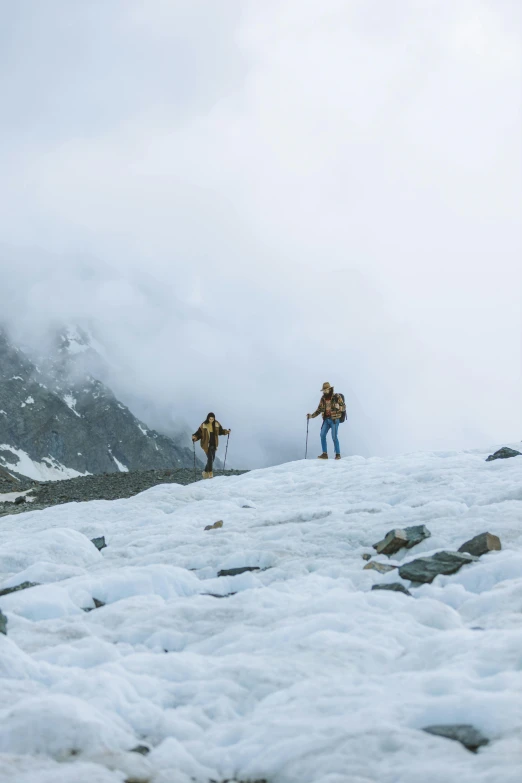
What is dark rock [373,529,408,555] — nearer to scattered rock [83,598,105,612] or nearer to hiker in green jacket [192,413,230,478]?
scattered rock [83,598,105,612]

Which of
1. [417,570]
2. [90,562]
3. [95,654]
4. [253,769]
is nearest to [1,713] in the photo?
[95,654]

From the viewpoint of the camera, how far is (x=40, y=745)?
430 centimetres

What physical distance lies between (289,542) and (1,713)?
6.14 m

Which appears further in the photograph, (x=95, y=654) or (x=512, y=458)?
(x=512, y=458)

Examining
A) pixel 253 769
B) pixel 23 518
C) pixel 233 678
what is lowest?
pixel 253 769

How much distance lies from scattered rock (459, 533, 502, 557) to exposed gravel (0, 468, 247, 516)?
1327 cm

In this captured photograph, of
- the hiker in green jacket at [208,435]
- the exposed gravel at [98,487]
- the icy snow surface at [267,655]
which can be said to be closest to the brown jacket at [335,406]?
the hiker in green jacket at [208,435]

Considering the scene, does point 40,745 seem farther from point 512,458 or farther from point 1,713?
point 512,458

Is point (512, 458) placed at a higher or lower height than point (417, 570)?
higher

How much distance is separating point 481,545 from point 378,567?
4.64ft

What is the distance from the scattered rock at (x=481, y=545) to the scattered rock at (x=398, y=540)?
2.74 feet

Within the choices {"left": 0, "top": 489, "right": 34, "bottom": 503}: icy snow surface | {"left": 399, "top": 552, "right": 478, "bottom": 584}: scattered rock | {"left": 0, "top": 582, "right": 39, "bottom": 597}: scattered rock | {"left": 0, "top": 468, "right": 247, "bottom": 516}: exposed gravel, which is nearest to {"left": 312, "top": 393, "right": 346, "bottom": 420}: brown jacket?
{"left": 0, "top": 468, "right": 247, "bottom": 516}: exposed gravel

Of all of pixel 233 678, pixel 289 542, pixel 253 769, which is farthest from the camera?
pixel 289 542

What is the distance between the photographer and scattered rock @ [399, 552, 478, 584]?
26.3 ft
